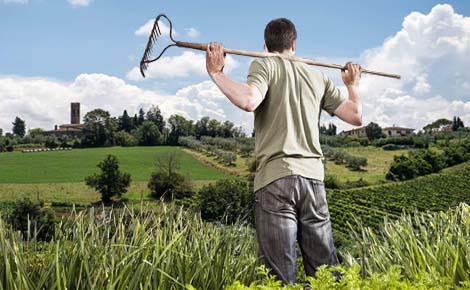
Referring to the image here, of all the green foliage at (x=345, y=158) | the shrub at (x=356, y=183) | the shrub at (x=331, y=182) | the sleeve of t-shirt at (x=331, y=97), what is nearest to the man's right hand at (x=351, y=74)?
the sleeve of t-shirt at (x=331, y=97)

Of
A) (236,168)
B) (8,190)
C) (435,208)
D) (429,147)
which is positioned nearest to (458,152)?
(429,147)

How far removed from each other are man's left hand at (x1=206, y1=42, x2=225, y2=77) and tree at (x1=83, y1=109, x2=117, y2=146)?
58.7 meters

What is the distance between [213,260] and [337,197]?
1704 inches

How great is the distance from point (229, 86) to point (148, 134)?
5464 centimetres

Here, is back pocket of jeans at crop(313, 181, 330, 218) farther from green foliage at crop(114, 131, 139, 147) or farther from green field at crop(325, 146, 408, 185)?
green foliage at crop(114, 131, 139, 147)

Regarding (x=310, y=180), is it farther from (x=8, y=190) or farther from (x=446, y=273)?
(x=8, y=190)

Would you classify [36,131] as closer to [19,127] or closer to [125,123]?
[19,127]

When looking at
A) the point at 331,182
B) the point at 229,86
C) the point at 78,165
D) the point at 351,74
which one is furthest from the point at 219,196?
the point at 229,86

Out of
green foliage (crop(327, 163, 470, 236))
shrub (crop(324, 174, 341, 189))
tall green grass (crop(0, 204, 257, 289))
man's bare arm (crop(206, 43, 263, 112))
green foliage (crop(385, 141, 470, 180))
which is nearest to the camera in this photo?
tall green grass (crop(0, 204, 257, 289))

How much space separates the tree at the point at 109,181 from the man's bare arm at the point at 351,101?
4330 centimetres

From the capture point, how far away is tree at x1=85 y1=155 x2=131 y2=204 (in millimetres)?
45719

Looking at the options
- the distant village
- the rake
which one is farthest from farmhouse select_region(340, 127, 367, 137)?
the rake

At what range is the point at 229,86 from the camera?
2.62 meters

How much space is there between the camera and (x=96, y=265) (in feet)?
8.95
